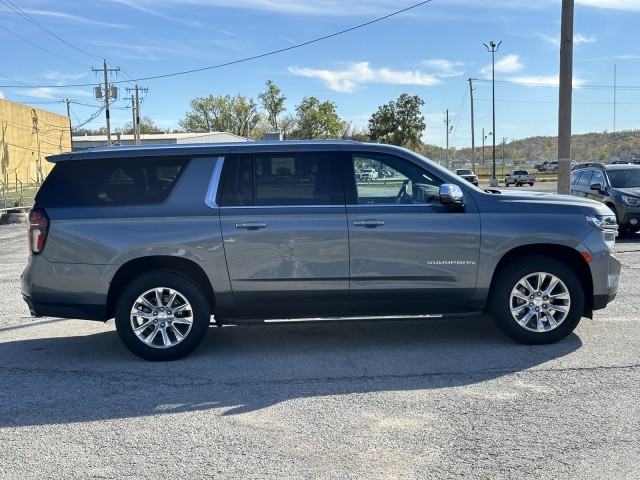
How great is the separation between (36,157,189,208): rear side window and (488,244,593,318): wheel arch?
10.3 feet

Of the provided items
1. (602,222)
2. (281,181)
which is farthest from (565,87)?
(281,181)

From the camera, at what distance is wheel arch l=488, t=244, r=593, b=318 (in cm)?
576

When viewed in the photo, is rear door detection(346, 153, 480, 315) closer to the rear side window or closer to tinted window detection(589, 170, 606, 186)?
the rear side window

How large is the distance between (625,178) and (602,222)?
9.63 metres

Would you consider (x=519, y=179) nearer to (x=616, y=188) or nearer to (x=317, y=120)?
(x=317, y=120)

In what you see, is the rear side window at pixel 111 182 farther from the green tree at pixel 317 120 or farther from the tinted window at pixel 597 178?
the green tree at pixel 317 120

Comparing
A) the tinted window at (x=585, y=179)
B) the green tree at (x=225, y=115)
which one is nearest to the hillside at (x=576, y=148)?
the green tree at (x=225, y=115)

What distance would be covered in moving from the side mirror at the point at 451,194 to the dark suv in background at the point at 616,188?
9.43 metres

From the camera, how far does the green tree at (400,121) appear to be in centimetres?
6400

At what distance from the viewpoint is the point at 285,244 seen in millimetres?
5484

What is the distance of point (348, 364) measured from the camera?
5438 mm

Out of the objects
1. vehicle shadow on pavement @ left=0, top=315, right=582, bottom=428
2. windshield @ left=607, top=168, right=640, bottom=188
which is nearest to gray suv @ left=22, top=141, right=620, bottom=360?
vehicle shadow on pavement @ left=0, top=315, right=582, bottom=428

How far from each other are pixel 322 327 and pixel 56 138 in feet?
178

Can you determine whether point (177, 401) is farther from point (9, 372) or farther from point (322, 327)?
point (322, 327)
